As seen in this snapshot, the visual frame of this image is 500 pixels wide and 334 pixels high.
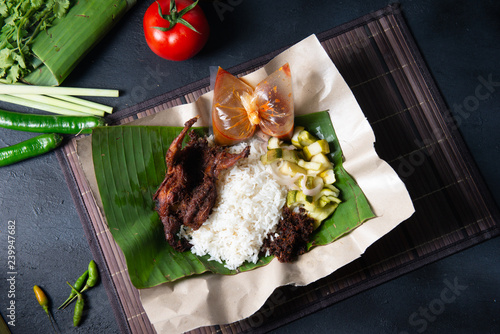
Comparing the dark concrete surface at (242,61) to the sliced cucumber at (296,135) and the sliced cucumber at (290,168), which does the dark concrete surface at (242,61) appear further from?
the sliced cucumber at (290,168)

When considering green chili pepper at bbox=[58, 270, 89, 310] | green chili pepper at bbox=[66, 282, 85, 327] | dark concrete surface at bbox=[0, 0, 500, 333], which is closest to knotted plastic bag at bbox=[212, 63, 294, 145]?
dark concrete surface at bbox=[0, 0, 500, 333]

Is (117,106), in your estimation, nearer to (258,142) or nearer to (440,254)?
(258,142)

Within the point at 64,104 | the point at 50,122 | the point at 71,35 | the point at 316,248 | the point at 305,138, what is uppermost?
the point at 71,35

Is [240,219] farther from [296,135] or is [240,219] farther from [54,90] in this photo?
[54,90]

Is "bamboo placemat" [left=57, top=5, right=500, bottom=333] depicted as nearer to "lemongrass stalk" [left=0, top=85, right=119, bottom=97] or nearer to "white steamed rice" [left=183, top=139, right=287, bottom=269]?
"lemongrass stalk" [left=0, top=85, right=119, bottom=97]

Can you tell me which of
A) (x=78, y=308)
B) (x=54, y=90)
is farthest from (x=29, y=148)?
(x=78, y=308)

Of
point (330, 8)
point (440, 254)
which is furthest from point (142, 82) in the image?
point (440, 254)
